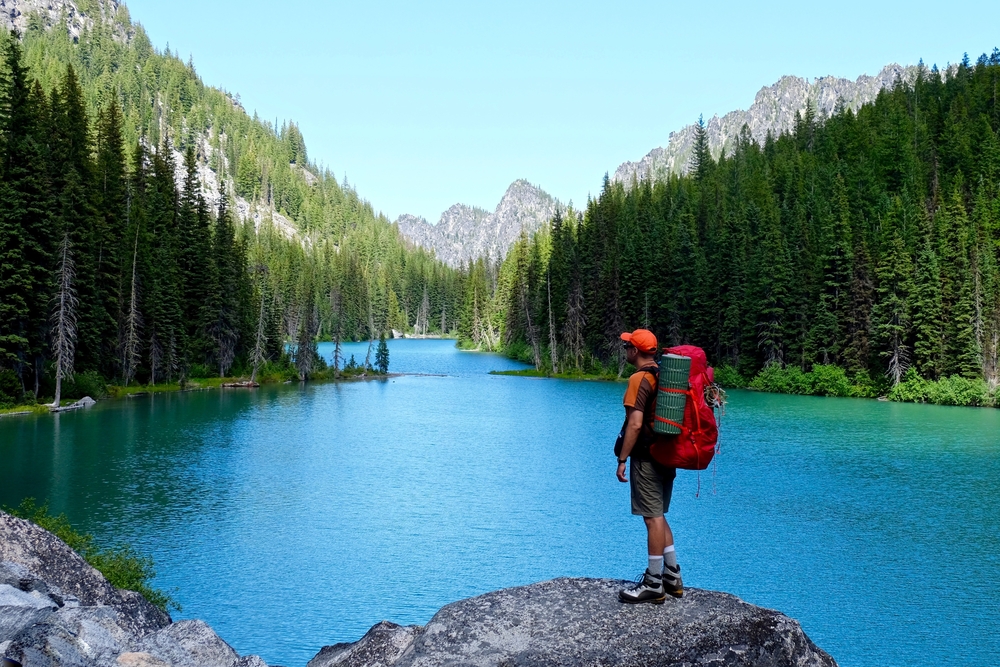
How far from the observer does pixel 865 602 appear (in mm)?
20500

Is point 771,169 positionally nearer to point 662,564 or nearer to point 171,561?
point 171,561

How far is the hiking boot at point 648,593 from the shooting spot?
25.5ft

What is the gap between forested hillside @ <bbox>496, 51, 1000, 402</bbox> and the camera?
67.9 meters

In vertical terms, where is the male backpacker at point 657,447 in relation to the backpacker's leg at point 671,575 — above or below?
above

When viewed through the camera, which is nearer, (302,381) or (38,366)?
(38,366)

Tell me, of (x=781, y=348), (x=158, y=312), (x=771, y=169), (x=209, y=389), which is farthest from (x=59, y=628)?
(x=771, y=169)

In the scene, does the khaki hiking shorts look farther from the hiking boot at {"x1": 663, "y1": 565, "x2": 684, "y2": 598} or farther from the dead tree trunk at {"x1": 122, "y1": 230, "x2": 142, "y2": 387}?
the dead tree trunk at {"x1": 122, "y1": 230, "x2": 142, "y2": 387}

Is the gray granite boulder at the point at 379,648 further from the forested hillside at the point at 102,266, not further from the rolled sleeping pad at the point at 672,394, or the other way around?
the forested hillside at the point at 102,266

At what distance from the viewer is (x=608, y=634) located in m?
7.35

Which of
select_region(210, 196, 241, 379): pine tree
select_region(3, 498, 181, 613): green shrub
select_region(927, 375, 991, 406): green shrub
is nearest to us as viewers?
select_region(3, 498, 181, 613): green shrub

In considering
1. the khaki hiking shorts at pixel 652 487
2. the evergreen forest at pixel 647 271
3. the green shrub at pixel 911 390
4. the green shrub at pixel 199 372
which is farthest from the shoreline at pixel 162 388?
the green shrub at pixel 911 390

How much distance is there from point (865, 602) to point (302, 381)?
225ft

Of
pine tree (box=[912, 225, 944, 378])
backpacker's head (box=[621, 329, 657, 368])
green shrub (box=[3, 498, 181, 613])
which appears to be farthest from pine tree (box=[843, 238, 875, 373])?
backpacker's head (box=[621, 329, 657, 368])

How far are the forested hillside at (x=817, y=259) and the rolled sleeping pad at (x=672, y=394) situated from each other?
65.6 metres
